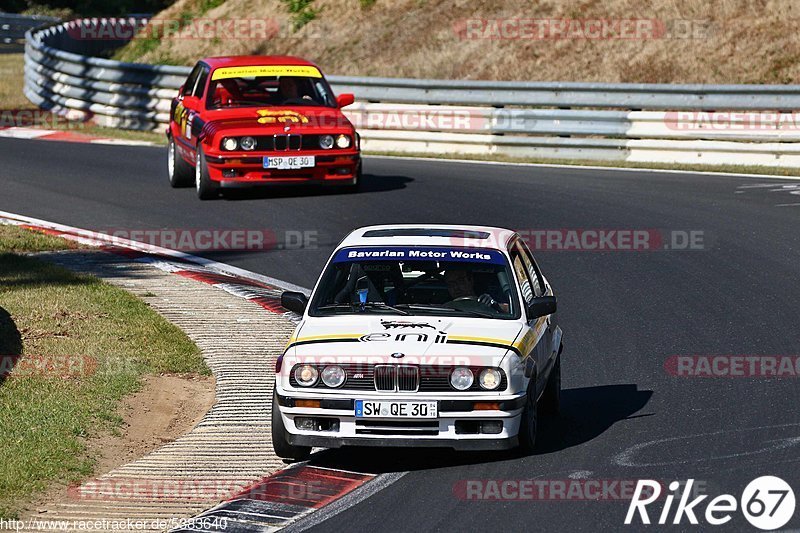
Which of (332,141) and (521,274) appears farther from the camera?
(332,141)

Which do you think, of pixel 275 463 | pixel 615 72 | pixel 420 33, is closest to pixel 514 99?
pixel 615 72

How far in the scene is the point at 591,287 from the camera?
13.2m

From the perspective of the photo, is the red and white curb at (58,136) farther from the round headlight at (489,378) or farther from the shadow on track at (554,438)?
the round headlight at (489,378)

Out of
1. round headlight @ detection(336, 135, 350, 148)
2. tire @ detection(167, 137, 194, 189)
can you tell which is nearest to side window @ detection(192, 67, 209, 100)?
tire @ detection(167, 137, 194, 189)

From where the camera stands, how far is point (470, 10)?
2848 centimetres

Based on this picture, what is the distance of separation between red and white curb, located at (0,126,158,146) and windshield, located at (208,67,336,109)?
603 centimetres

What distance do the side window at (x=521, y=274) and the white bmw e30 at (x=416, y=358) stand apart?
0.15 ft

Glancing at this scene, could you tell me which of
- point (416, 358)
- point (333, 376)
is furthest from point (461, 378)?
point (333, 376)

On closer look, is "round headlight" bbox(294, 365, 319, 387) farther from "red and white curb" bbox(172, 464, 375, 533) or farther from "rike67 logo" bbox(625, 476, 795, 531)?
"rike67 logo" bbox(625, 476, 795, 531)

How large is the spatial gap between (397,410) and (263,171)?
10211 millimetres

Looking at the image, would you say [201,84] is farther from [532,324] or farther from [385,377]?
[385,377]

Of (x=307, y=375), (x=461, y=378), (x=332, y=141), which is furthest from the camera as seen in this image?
(x=332, y=141)

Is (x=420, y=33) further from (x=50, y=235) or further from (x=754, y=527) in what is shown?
(x=754, y=527)

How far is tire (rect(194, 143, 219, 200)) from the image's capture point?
17.8 m
